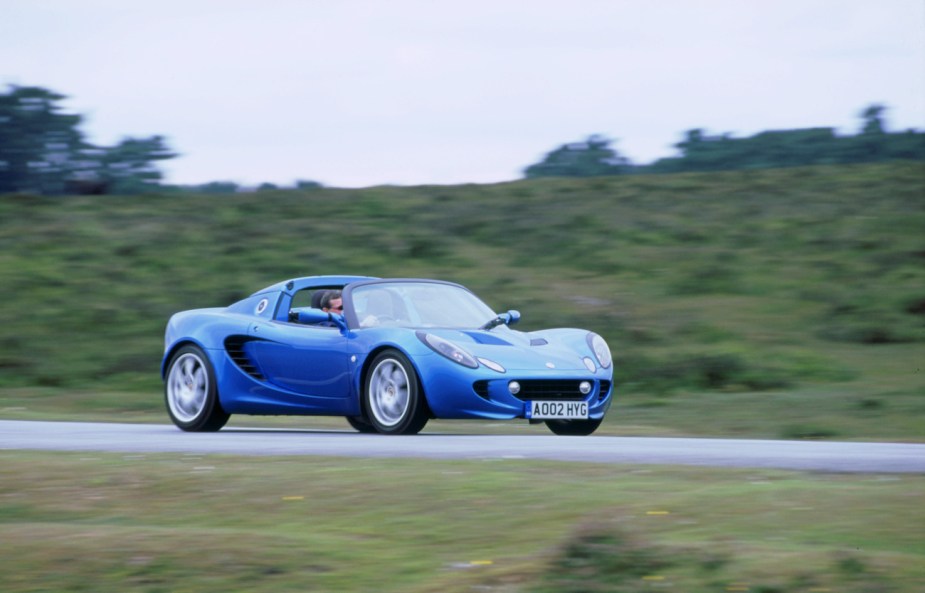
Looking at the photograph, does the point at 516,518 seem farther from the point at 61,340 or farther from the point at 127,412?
the point at 61,340

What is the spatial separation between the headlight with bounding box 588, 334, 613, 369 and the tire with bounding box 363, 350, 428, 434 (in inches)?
62.5

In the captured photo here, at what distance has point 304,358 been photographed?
1223cm

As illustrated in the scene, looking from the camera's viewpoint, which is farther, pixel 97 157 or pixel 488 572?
pixel 97 157

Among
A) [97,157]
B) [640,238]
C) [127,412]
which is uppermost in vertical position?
[97,157]

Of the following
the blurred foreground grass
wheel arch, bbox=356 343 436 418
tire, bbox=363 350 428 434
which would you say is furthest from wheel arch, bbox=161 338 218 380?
the blurred foreground grass

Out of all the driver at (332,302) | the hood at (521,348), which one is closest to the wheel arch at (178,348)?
the driver at (332,302)

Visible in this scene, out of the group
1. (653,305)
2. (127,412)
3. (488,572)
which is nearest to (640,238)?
(653,305)

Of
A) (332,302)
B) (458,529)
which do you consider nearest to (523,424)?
(332,302)

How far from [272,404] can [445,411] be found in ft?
6.13

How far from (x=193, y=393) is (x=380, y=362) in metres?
2.27

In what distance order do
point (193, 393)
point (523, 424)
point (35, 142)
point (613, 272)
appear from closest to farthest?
point (193, 393)
point (523, 424)
point (613, 272)
point (35, 142)

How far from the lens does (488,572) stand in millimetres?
5801

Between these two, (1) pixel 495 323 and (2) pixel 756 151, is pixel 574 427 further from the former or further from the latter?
(2) pixel 756 151

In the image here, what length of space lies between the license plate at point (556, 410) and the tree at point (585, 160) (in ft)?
134
